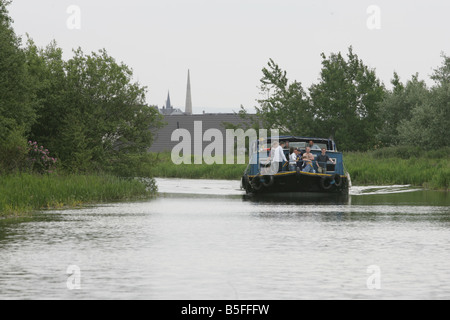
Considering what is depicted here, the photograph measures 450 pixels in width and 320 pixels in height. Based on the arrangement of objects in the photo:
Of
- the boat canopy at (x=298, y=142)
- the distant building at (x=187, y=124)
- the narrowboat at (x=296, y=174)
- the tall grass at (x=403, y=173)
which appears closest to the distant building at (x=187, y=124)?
the distant building at (x=187, y=124)

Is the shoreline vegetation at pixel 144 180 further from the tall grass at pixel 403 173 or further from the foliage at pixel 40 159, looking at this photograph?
the foliage at pixel 40 159

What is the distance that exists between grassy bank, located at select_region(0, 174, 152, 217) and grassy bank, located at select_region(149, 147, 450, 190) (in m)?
3.37

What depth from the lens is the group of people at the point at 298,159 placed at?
35.0 metres

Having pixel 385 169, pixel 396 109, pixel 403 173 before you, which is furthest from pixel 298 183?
pixel 396 109

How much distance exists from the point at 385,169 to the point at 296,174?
15572 millimetres

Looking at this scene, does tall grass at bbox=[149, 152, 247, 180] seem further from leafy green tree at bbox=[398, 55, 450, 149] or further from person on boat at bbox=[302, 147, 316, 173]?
person on boat at bbox=[302, 147, 316, 173]

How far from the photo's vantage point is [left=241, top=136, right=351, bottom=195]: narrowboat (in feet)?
113

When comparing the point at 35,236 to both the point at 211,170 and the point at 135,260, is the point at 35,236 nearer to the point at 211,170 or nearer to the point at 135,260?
the point at 135,260

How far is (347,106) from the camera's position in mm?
73625

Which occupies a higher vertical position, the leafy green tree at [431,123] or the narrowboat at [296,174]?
the leafy green tree at [431,123]

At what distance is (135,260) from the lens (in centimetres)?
1327

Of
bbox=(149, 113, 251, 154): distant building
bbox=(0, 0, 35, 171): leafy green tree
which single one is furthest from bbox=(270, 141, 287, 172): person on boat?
bbox=(149, 113, 251, 154): distant building
